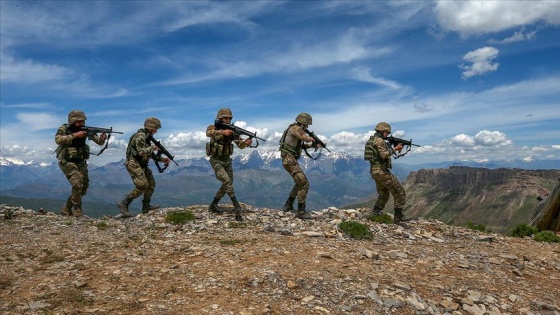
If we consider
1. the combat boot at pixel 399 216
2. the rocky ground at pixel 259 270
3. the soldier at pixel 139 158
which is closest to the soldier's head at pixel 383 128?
the combat boot at pixel 399 216

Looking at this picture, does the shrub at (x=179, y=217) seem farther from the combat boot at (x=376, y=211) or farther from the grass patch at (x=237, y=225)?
the combat boot at (x=376, y=211)

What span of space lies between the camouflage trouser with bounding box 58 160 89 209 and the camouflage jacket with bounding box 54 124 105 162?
216 millimetres

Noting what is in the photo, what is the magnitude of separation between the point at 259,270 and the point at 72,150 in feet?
36.1

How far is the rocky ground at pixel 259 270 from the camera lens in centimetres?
804

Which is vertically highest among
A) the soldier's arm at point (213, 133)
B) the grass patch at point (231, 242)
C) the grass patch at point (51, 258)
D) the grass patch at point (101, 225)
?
the soldier's arm at point (213, 133)

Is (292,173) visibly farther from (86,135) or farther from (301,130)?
(86,135)

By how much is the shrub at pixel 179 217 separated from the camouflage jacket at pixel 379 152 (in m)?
7.80

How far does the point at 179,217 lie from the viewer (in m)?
15.0

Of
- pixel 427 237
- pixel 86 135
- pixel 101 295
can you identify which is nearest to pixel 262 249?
pixel 101 295

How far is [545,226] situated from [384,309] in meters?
18.2

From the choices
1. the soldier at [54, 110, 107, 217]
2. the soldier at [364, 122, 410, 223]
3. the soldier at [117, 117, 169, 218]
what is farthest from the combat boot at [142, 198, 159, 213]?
the soldier at [364, 122, 410, 223]

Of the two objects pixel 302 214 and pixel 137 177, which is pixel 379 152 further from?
pixel 137 177

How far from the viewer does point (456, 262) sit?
37.9ft

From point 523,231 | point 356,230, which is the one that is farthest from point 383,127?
point 523,231
